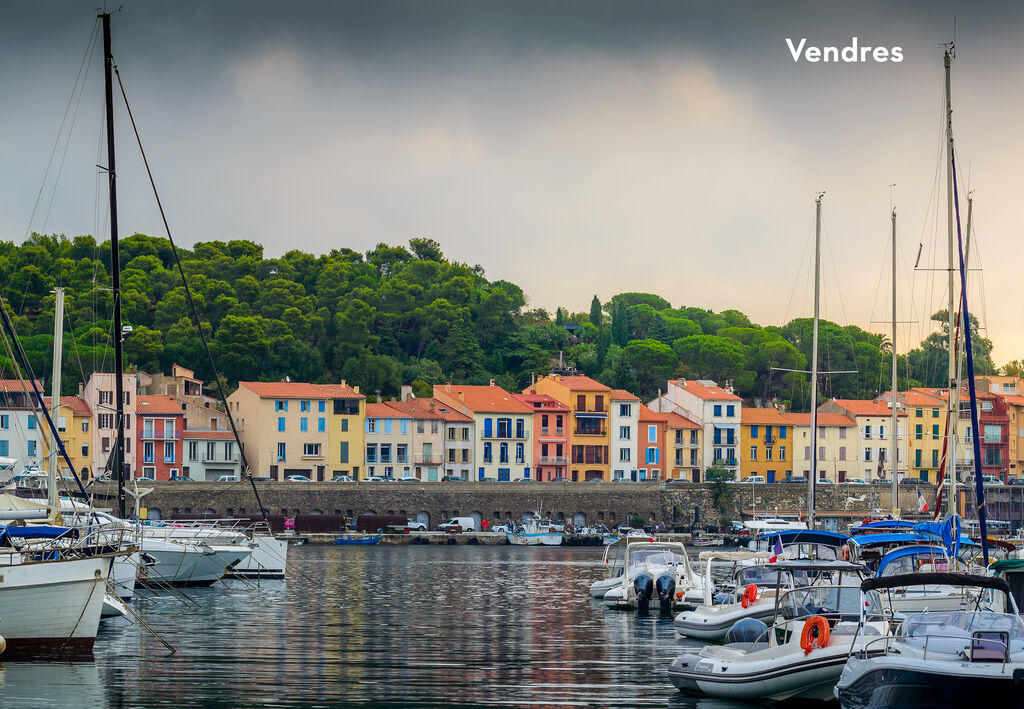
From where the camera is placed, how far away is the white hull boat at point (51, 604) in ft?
83.3

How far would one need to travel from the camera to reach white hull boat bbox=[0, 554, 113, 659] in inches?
1000

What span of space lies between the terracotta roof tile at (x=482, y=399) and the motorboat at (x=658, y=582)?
6237 cm

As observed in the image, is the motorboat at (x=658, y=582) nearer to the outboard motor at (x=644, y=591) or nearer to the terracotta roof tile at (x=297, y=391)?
the outboard motor at (x=644, y=591)

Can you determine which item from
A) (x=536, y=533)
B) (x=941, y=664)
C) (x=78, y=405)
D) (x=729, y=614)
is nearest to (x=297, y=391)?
(x=78, y=405)

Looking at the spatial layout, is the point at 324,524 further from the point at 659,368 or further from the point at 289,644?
the point at 289,644

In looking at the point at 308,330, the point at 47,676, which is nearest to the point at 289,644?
the point at 47,676

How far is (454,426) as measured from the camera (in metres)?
105

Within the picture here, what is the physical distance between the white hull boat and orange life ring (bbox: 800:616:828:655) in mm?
Answer: 12949

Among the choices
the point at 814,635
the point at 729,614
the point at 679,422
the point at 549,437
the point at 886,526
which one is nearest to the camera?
the point at 814,635

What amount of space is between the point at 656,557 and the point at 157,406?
61472 millimetres

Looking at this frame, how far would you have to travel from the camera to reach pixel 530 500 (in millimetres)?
98000

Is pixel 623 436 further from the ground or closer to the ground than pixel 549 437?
further from the ground

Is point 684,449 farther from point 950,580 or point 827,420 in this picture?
point 950,580

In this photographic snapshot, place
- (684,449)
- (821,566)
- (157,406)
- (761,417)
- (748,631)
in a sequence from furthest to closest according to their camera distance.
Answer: (761,417) < (684,449) < (157,406) < (821,566) < (748,631)
